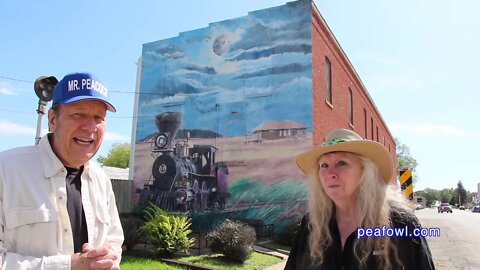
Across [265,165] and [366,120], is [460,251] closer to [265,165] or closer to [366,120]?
[265,165]

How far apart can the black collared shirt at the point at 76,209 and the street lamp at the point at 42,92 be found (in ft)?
16.9

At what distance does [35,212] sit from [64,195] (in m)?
0.20

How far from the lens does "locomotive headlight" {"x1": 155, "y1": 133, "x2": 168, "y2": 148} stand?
61.4 feet

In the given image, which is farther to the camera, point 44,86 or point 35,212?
point 44,86

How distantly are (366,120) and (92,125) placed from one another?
992 inches

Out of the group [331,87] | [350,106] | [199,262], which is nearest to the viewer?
[199,262]

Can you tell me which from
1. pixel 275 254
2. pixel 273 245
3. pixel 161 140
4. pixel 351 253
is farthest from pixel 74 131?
pixel 161 140

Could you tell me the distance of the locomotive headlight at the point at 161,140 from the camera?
61.4 ft

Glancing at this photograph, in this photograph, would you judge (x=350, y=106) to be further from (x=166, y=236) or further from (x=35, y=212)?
(x=35, y=212)

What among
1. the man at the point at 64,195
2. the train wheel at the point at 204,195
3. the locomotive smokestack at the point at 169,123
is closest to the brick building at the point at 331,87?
the train wheel at the point at 204,195

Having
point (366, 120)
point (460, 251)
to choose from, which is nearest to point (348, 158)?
point (460, 251)

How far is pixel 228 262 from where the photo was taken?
9602mm

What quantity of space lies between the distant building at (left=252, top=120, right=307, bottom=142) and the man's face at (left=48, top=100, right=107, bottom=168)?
12.7 meters

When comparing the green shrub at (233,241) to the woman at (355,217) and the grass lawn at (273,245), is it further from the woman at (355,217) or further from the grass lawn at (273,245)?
the woman at (355,217)
